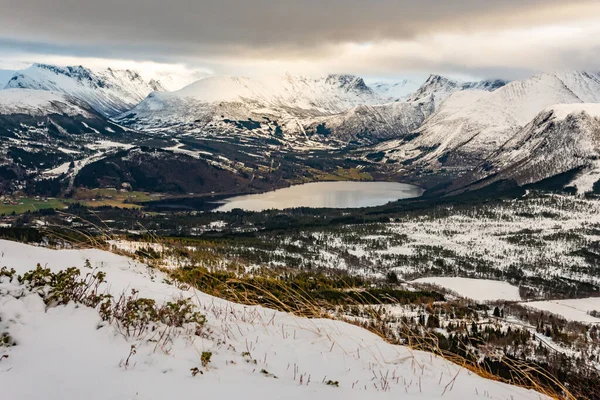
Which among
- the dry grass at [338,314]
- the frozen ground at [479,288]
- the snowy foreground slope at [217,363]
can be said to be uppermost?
the snowy foreground slope at [217,363]

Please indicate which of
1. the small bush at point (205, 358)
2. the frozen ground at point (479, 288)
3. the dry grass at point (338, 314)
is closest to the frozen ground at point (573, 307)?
the frozen ground at point (479, 288)

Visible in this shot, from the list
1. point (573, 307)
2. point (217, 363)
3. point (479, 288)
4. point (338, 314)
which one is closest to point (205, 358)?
point (217, 363)

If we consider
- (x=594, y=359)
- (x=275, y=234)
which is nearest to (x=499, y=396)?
(x=594, y=359)

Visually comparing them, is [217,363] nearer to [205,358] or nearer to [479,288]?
[205,358]

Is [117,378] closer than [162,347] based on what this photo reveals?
Yes

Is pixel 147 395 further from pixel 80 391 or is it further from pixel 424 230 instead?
pixel 424 230

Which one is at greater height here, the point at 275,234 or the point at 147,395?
the point at 147,395

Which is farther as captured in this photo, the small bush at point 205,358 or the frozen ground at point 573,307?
the frozen ground at point 573,307

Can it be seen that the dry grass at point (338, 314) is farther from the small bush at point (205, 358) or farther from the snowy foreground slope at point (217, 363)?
the small bush at point (205, 358)

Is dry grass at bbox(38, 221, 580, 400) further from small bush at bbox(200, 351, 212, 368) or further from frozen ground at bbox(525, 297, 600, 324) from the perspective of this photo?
frozen ground at bbox(525, 297, 600, 324)
